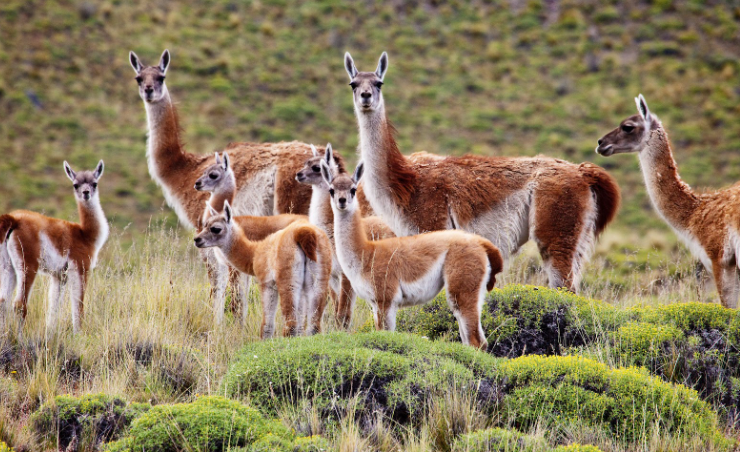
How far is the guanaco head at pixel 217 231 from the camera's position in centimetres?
690

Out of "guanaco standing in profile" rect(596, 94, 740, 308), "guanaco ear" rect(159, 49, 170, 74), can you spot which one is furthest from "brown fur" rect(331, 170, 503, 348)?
"guanaco ear" rect(159, 49, 170, 74)

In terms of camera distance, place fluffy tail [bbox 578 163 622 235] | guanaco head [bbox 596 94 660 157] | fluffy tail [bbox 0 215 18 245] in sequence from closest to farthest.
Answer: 1. fluffy tail [bbox 0 215 18 245]
2. fluffy tail [bbox 578 163 622 235]
3. guanaco head [bbox 596 94 660 157]

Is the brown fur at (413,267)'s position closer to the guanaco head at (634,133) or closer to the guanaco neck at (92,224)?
the guanaco neck at (92,224)

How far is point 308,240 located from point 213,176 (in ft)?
8.15

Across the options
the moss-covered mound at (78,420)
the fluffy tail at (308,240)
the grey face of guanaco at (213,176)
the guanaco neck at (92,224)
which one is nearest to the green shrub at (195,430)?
the moss-covered mound at (78,420)

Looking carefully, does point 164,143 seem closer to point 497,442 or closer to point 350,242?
point 350,242

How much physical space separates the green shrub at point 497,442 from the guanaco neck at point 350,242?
2.09m

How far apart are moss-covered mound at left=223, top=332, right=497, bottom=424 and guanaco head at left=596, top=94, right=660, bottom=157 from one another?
4.20m

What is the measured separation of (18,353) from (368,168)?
4.00 metres

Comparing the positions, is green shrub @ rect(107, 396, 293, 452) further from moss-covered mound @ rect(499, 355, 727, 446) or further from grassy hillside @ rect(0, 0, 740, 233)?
grassy hillside @ rect(0, 0, 740, 233)

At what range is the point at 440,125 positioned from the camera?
31.2 metres

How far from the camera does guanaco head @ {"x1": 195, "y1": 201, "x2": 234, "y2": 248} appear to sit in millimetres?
6902

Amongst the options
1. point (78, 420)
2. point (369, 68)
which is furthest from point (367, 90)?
point (369, 68)

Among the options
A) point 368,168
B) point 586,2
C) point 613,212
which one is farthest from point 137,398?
point 586,2
